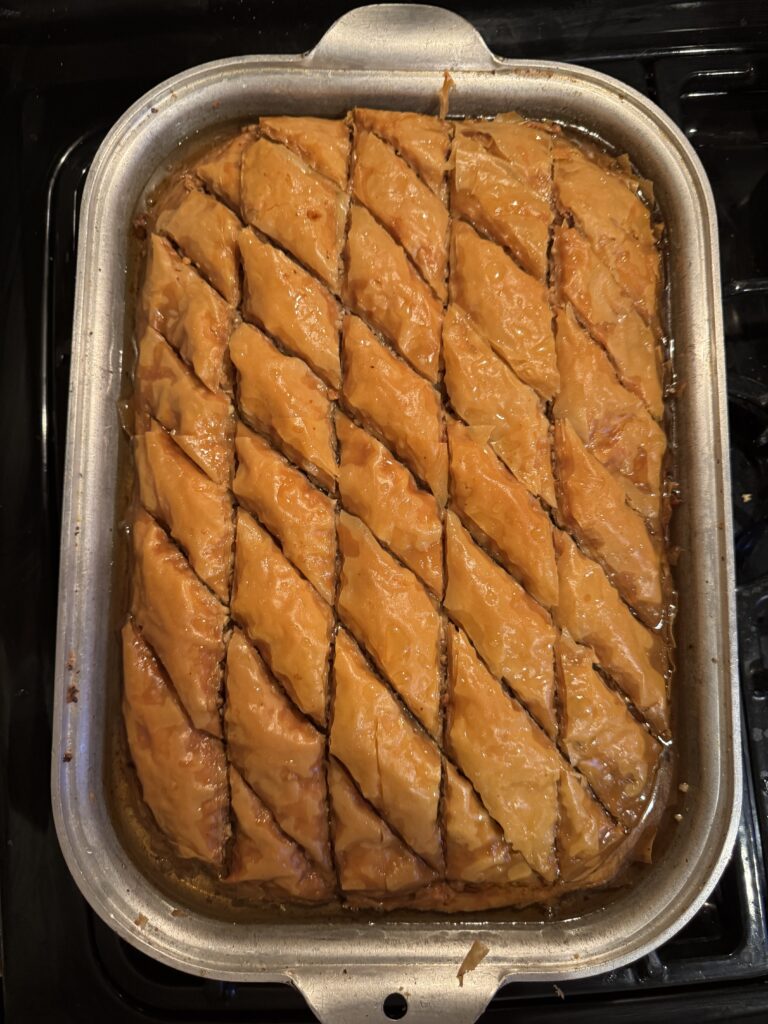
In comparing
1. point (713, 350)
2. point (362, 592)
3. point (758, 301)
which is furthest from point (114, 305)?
point (758, 301)

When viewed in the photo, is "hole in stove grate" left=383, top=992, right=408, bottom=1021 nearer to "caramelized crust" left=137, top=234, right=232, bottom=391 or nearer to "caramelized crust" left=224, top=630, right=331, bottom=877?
"caramelized crust" left=224, top=630, right=331, bottom=877

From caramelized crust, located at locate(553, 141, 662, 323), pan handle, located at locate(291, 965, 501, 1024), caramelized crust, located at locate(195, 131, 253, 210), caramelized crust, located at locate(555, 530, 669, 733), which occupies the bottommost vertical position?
pan handle, located at locate(291, 965, 501, 1024)

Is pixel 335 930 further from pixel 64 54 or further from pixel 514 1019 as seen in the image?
pixel 64 54

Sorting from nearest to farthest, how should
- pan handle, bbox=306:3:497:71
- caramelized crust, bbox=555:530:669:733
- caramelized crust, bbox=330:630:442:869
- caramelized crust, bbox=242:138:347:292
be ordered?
caramelized crust, bbox=330:630:442:869
caramelized crust, bbox=555:530:669:733
caramelized crust, bbox=242:138:347:292
pan handle, bbox=306:3:497:71

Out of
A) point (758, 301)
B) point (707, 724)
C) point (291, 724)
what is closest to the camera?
point (291, 724)

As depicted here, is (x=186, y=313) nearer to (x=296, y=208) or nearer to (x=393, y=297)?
(x=296, y=208)

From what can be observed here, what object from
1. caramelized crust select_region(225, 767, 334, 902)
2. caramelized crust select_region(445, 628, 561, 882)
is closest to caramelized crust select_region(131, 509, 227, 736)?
caramelized crust select_region(225, 767, 334, 902)

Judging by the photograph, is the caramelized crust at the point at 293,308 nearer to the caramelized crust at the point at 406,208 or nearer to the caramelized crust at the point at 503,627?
the caramelized crust at the point at 406,208
